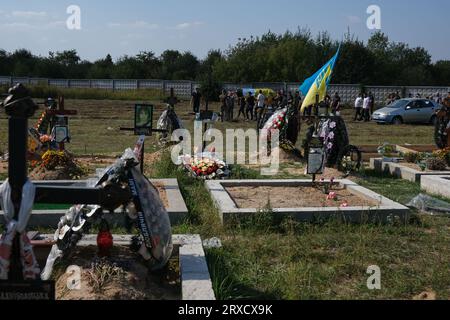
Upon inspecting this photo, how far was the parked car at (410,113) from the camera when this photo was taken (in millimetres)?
28000

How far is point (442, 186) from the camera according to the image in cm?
966

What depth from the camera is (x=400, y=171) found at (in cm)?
1169

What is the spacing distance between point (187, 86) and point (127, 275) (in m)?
43.5

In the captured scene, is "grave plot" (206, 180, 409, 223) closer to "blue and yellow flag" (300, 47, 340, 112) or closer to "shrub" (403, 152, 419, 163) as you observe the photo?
"blue and yellow flag" (300, 47, 340, 112)

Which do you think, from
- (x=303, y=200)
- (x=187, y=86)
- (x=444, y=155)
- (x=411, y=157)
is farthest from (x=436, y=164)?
(x=187, y=86)

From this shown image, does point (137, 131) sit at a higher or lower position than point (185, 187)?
higher

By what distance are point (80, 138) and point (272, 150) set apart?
27.0 feet

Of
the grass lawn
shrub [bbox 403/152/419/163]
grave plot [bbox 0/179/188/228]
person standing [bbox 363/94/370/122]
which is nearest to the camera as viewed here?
the grass lawn

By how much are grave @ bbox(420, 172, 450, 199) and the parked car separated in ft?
59.0

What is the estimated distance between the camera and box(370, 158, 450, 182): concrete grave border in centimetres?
1096

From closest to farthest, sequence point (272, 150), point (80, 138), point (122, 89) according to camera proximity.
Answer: point (272, 150)
point (80, 138)
point (122, 89)

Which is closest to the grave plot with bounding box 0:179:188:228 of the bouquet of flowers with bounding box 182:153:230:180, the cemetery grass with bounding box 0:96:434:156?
the bouquet of flowers with bounding box 182:153:230:180
